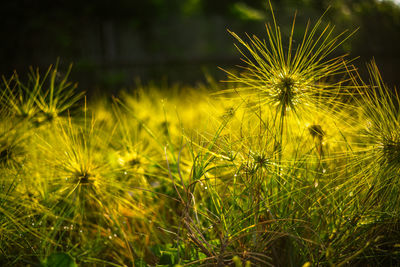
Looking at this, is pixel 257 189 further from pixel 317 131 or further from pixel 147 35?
pixel 147 35

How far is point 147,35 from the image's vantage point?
6.43 meters

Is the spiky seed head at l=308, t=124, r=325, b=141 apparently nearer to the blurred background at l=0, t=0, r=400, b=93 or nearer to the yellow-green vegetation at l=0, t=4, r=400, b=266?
the yellow-green vegetation at l=0, t=4, r=400, b=266

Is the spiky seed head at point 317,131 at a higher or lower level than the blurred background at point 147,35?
lower

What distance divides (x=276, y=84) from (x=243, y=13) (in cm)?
562

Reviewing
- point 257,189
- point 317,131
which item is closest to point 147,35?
point 317,131

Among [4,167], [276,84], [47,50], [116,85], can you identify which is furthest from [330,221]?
[47,50]

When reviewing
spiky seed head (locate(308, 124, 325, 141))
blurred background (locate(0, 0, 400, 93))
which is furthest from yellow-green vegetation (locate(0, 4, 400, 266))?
blurred background (locate(0, 0, 400, 93))

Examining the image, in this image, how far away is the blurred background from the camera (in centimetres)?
299

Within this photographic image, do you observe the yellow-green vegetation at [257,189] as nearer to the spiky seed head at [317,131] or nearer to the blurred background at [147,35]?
the spiky seed head at [317,131]

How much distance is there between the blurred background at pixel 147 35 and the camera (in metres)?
2.99

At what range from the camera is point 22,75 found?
7.26 ft

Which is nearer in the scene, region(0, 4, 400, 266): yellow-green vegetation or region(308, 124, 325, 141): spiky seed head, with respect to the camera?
region(0, 4, 400, 266): yellow-green vegetation

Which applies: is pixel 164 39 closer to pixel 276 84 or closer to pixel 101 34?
pixel 101 34

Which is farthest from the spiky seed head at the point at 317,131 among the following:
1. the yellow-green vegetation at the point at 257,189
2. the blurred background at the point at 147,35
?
the blurred background at the point at 147,35
